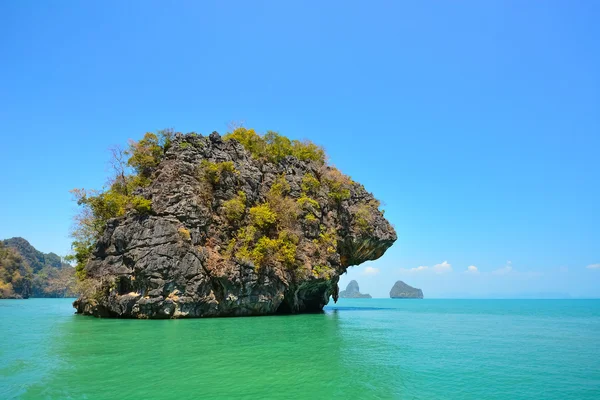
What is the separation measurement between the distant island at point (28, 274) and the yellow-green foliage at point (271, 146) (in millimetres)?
19051

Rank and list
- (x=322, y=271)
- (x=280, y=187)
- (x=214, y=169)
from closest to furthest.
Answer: (x=214, y=169), (x=322, y=271), (x=280, y=187)

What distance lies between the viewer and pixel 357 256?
37.5 meters

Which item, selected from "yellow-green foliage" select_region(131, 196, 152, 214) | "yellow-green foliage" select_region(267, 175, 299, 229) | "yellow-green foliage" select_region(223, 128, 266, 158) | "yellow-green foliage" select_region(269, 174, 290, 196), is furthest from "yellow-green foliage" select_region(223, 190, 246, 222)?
"yellow-green foliage" select_region(223, 128, 266, 158)

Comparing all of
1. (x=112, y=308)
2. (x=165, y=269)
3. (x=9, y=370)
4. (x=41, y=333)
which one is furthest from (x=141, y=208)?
(x=9, y=370)

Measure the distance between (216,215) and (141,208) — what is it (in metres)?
5.93

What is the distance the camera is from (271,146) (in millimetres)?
36375

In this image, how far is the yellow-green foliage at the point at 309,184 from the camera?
34.6 metres

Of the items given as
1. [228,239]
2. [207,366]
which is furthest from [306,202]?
[207,366]

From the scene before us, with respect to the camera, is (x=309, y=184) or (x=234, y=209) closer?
(x=234, y=209)

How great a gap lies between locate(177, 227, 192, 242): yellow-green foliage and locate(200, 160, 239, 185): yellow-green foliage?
5.37 meters

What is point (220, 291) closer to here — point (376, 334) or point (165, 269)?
point (165, 269)

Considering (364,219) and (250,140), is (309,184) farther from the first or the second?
(250,140)

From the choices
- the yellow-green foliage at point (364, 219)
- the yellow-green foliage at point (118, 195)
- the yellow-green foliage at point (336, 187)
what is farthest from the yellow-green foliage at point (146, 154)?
the yellow-green foliage at point (364, 219)

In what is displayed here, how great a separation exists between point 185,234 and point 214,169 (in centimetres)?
630
